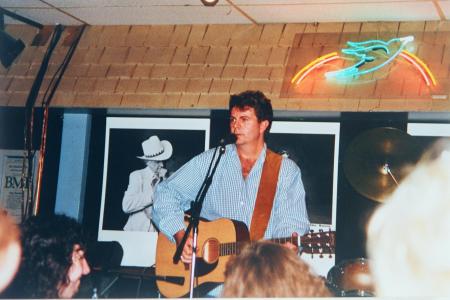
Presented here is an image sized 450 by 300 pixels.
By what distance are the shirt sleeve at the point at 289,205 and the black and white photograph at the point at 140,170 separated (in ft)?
3.05

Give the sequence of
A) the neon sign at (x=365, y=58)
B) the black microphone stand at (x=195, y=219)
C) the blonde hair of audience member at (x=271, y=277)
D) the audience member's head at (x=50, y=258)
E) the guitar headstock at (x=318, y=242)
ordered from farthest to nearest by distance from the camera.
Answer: the neon sign at (x=365, y=58) < the guitar headstock at (x=318, y=242) < the black microphone stand at (x=195, y=219) < the audience member's head at (x=50, y=258) < the blonde hair of audience member at (x=271, y=277)

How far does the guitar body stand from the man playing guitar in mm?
86

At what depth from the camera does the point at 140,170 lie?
4684 millimetres

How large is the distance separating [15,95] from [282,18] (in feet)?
7.04

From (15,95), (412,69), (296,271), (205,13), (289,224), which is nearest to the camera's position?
(296,271)

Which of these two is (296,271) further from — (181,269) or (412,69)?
(412,69)

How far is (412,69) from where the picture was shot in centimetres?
398

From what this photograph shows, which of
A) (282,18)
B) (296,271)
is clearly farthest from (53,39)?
(296,271)

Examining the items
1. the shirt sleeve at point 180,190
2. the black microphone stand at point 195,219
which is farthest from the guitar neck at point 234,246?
the shirt sleeve at point 180,190

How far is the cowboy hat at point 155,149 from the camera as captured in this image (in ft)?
15.3

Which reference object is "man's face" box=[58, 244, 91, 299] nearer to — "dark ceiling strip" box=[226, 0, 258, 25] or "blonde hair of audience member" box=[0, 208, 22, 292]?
"blonde hair of audience member" box=[0, 208, 22, 292]

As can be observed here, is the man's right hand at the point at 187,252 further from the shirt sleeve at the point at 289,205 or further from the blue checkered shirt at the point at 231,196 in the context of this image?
the shirt sleeve at the point at 289,205

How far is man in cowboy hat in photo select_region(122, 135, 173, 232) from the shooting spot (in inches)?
182

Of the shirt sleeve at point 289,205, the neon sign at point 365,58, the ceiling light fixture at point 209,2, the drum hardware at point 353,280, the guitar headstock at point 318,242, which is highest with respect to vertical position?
the ceiling light fixture at point 209,2
